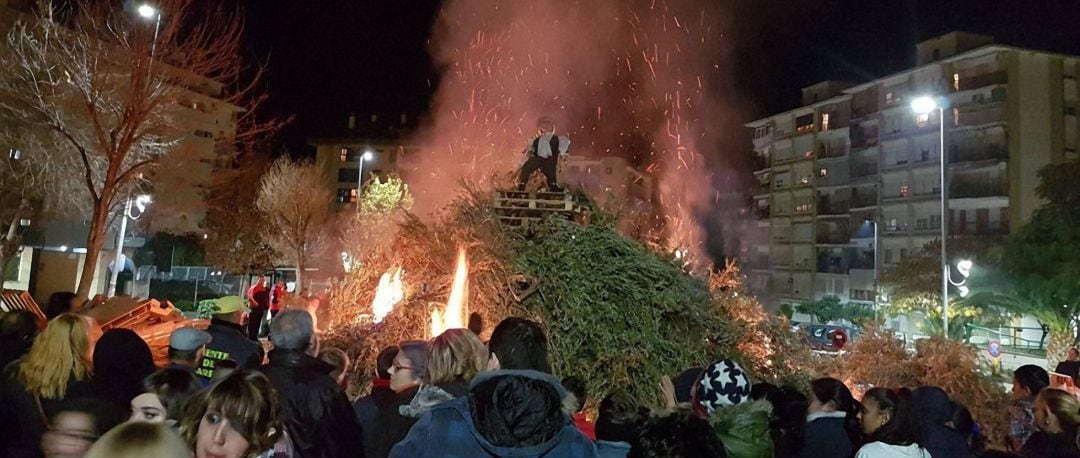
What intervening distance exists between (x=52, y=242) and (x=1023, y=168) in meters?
58.5

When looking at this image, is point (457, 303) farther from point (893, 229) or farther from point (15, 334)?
point (893, 229)

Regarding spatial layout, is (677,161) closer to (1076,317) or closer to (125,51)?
(125,51)

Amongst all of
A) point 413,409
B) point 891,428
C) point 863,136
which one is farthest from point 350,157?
point 891,428

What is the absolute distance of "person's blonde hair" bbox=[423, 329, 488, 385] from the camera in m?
4.03

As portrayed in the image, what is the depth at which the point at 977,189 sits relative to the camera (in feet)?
172

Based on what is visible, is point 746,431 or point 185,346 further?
point 185,346

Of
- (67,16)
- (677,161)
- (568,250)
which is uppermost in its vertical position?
(67,16)

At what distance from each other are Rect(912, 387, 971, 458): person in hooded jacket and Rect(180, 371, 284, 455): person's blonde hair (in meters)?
3.54

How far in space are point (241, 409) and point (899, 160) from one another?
6462 centimetres

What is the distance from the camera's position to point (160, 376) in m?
3.90

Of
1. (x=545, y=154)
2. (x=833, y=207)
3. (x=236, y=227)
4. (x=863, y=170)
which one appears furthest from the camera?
(x=833, y=207)

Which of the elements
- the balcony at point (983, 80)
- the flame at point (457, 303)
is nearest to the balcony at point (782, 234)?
the balcony at point (983, 80)

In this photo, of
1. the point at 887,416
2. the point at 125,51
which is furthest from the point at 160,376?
the point at 125,51

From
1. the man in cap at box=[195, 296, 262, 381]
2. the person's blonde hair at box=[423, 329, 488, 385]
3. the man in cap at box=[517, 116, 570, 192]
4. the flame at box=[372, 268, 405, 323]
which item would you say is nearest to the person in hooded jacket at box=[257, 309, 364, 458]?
the person's blonde hair at box=[423, 329, 488, 385]
